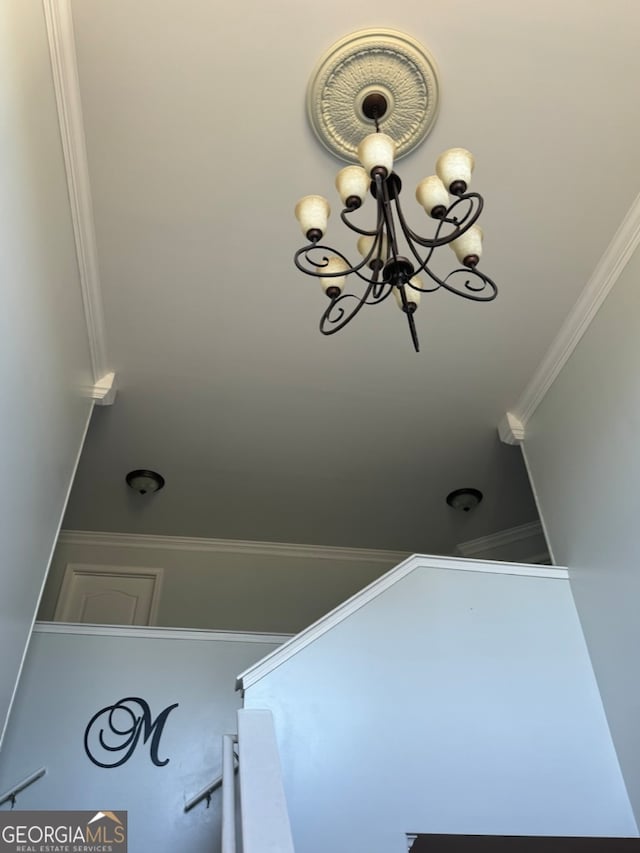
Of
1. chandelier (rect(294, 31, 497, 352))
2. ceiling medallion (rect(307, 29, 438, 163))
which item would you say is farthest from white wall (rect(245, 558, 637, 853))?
ceiling medallion (rect(307, 29, 438, 163))

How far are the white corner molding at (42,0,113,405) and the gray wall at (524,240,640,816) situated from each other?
263 cm

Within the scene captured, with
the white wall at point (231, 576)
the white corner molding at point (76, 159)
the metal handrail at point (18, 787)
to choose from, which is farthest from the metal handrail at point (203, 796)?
the white corner molding at point (76, 159)

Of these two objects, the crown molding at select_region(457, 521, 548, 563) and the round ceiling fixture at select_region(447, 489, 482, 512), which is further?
the crown molding at select_region(457, 521, 548, 563)

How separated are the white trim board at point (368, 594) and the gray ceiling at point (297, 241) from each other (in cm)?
118

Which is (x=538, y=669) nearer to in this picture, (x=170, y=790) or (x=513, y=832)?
(x=513, y=832)

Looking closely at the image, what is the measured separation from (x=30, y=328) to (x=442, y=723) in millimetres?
2479

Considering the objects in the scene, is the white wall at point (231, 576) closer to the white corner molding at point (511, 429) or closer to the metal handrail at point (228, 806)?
the white corner molding at point (511, 429)

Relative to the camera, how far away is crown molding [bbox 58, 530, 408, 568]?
555 cm

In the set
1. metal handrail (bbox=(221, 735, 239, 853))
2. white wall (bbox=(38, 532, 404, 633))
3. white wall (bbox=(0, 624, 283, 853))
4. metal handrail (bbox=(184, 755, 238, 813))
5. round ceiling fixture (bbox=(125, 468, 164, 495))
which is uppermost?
round ceiling fixture (bbox=(125, 468, 164, 495))

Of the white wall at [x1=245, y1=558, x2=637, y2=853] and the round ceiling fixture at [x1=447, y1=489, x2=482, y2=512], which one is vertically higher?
the round ceiling fixture at [x1=447, y1=489, x2=482, y2=512]

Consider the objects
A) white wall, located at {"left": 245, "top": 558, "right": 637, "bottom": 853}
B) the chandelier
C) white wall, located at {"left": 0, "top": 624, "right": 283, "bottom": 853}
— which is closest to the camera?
the chandelier

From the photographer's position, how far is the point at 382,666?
9.78 feet

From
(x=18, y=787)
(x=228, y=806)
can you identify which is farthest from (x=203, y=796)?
(x=228, y=806)

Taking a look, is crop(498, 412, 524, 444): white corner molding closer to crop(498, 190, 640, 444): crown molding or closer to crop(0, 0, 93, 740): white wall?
crop(498, 190, 640, 444): crown molding
